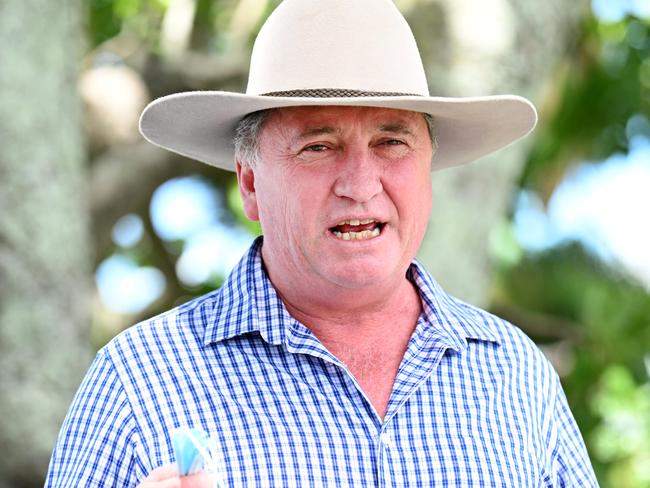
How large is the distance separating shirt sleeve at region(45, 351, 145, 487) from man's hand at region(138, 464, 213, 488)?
27 centimetres

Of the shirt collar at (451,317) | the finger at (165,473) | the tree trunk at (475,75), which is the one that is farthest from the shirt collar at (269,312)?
the tree trunk at (475,75)

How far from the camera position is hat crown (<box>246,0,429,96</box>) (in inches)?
95.6

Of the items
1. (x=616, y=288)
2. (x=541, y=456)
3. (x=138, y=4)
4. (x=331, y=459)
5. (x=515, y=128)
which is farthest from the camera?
(x=616, y=288)

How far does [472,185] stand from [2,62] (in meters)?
1.97

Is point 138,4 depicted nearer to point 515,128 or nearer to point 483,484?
point 515,128

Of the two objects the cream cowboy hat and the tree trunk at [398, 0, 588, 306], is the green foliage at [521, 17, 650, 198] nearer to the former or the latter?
the tree trunk at [398, 0, 588, 306]

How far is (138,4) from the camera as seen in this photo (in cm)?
877

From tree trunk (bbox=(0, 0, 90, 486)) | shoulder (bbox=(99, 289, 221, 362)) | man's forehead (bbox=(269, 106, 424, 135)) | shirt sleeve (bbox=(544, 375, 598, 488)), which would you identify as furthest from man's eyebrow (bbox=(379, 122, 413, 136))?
tree trunk (bbox=(0, 0, 90, 486))

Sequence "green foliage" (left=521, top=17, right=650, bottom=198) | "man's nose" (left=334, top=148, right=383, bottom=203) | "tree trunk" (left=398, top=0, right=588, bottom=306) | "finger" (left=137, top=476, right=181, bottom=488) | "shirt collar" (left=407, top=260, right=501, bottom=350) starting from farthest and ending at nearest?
"green foliage" (left=521, top=17, right=650, bottom=198) < "tree trunk" (left=398, top=0, right=588, bottom=306) < "shirt collar" (left=407, top=260, right=501, bottom=350) < "man's nose" (left=334, top=148, right=383, bottom=203) < "finger" (left=137, top=476, right=181, bottom=488)

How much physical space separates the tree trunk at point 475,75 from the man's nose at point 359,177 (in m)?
2.69

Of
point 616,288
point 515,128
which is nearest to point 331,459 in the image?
point 515,128

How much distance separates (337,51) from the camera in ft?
8.02

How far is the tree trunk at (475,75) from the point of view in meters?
5.11

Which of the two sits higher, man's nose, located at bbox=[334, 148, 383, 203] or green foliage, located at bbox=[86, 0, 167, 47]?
green foliage, located at bbox=[86, 0, 167, 47]
